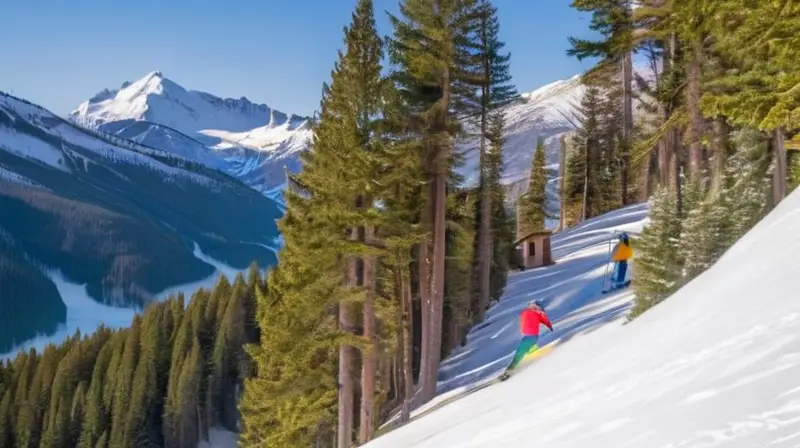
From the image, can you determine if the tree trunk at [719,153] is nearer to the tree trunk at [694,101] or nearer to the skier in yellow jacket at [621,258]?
the tree trunk at [694,101]

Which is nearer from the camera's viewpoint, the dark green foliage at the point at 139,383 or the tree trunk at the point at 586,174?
the tree trunk at the point at 586,174

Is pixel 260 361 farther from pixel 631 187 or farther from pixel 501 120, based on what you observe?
pixel 631 187

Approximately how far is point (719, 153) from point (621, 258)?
4.61 metres

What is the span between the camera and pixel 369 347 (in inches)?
690

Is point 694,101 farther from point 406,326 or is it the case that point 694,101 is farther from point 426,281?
point 406,326

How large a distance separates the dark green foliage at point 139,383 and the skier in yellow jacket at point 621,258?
4634 centimetres

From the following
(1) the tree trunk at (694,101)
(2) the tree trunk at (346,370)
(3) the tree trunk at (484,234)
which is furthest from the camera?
(3) the tree trunk at (484,234)

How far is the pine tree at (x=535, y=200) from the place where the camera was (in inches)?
1991

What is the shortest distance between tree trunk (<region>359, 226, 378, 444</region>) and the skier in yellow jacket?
868cm

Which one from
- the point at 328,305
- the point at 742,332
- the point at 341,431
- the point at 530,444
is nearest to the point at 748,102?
the point at 742,332

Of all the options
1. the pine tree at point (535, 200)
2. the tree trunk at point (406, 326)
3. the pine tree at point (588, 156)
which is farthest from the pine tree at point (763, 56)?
the pine tree at point (535, 200)

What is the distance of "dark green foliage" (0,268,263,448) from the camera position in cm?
5800

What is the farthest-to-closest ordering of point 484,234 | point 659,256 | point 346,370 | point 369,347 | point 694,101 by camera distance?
point 484,234, point 346,370, point 369,347, point 694,101, point 659,256

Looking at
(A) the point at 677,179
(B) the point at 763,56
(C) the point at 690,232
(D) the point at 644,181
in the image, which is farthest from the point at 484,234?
(D) the point at 644,181
